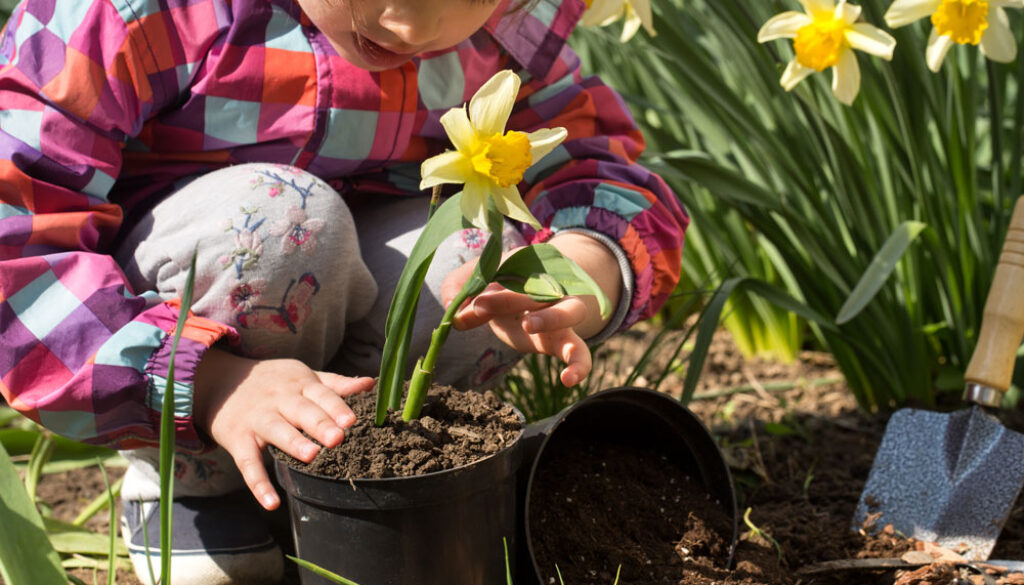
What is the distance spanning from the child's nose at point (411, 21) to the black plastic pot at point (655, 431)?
44cm

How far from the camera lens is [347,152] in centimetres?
131

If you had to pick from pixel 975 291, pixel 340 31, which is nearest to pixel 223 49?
pixel 340 31

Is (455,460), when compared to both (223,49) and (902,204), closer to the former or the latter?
(223,49)

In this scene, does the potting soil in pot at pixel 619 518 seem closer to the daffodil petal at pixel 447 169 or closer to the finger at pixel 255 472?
Answer: the finger at pixel 255 472

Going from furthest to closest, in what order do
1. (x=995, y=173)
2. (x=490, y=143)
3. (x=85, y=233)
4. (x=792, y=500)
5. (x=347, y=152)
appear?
(x=995, y=173), (x=792, y=500), (x=347, y=152), (x=85, y=233), (x=490, y=143)

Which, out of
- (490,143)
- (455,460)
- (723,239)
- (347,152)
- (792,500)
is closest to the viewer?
(490,143)

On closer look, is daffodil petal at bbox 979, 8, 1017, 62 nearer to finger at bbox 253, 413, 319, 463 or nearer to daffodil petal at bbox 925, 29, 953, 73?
daffodil petal at bbox 925, 29, 953, 73

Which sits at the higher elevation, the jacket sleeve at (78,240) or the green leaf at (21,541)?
the jacket sleeve at (78,240)

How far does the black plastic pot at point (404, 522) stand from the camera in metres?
0.90

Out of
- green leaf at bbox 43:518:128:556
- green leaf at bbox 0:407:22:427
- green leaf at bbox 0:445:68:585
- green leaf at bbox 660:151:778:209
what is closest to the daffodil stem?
green leaf at bbox 0:445:68:585

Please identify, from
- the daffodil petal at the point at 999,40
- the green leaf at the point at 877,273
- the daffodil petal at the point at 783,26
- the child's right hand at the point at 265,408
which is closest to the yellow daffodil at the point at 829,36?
the daffodil petal at the point at 783,26

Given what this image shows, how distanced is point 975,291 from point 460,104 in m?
0.95

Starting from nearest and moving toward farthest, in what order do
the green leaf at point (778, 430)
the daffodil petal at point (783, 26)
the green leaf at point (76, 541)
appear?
1. the green leaf at point (76, 541)
2. the daffodil petal at point (783, 26)
3. the green leaf at point (778, 430)

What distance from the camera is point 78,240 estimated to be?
110cm
